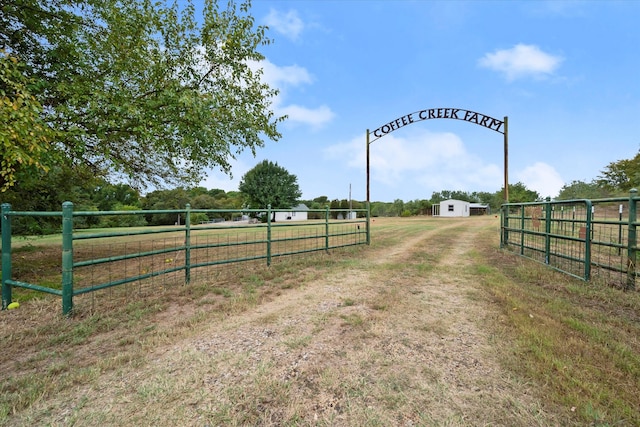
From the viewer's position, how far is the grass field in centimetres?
177

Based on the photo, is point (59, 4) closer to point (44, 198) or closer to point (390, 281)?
point (44, 198)

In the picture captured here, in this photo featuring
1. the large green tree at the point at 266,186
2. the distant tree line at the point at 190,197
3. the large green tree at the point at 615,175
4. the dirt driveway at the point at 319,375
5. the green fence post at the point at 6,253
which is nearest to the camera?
the dirt driveway at the point at 319,375

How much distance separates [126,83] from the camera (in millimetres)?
6594

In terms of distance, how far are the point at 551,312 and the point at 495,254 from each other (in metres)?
5.11

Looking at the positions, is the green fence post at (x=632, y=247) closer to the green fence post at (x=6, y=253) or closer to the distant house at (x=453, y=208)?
the green fence post at (x=6, y=253)

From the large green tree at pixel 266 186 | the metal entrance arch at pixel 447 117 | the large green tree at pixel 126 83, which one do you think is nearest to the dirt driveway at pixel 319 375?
the large green tree at pixel 126 83

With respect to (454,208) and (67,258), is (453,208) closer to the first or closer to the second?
(454,208)

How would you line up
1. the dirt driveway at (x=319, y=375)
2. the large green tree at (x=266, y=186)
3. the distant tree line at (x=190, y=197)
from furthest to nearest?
the large green tree at (x=266, y=186) → the distant tree line at (x=190, y=197) → the dirt driveway at (x=319, y=375)

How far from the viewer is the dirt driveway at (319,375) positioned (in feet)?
5.69

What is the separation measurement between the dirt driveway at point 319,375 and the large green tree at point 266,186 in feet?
126

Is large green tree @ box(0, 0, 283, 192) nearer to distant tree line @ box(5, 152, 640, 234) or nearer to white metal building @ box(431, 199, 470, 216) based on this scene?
distant tree line @ box(5, 152, 640, 234)

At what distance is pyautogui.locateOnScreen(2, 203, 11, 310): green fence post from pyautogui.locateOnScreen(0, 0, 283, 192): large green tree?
0.86 m

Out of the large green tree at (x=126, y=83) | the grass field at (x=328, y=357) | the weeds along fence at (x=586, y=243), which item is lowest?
the grass field at (x=328, y=357)

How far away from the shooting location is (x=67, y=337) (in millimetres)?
2863
